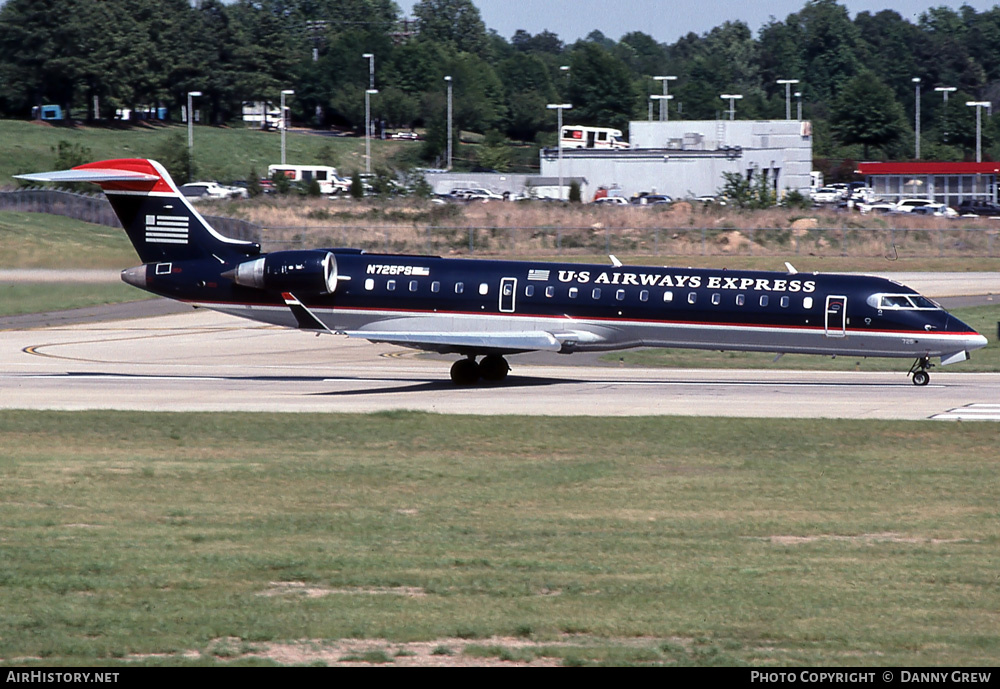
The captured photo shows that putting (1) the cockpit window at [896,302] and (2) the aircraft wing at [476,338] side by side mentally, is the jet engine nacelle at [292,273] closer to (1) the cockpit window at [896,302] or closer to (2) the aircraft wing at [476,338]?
(2) the aircraft wing at [476,338]

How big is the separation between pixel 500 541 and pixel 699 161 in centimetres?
10269

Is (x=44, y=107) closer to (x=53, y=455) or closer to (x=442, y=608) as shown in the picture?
(x=53, y=455)

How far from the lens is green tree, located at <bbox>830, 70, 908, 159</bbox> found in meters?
156

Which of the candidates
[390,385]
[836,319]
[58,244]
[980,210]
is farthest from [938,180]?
[390,385]

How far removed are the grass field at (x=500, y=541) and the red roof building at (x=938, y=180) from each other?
3961 inches

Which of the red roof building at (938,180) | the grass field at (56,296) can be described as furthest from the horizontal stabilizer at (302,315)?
the red roof building at (938,180)

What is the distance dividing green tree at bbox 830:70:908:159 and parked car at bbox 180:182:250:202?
8484 cm

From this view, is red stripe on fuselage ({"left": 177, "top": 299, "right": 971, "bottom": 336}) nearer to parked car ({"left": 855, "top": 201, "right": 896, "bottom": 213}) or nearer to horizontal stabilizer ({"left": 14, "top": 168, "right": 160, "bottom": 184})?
horizontal stabilizer ({"left": 14, "top": 168, "right": 160, "bottom": 184})

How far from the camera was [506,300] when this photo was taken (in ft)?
111

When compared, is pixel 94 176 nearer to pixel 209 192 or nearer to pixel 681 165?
pixel 209 192

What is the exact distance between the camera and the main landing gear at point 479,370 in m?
34.7

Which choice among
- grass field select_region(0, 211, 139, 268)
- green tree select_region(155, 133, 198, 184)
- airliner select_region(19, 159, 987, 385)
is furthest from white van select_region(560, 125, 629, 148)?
airliner select_region(19, 159, 987, 385)
